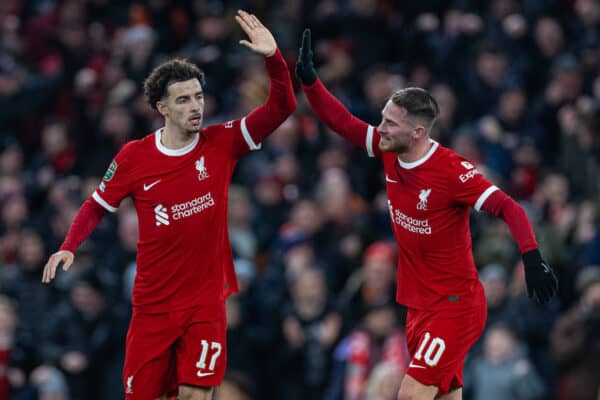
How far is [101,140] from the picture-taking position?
15656mm

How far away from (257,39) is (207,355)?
208 cm

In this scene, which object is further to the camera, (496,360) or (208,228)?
(496,360)

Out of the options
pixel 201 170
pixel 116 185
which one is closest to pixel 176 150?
pixel 201 170

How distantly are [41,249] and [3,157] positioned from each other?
2.57m

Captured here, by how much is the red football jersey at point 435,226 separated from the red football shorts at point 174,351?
1.31 m

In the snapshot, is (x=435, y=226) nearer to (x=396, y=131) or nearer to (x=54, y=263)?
(x=396, y=131)

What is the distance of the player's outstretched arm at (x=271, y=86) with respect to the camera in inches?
337

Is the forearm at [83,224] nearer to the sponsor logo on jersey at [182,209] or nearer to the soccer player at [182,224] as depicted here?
the soccer player at [182,224]

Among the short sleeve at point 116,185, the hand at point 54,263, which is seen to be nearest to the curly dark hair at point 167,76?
the short sleeve at point 116,185

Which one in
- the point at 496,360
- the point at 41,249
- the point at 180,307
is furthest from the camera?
the point at 41,249

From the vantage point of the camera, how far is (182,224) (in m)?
8.56

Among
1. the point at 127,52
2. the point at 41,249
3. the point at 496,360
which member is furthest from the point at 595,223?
the point at 127,52

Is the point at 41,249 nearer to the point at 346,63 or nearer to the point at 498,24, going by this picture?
the point at 346,63

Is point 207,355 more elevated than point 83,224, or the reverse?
point 83,224
